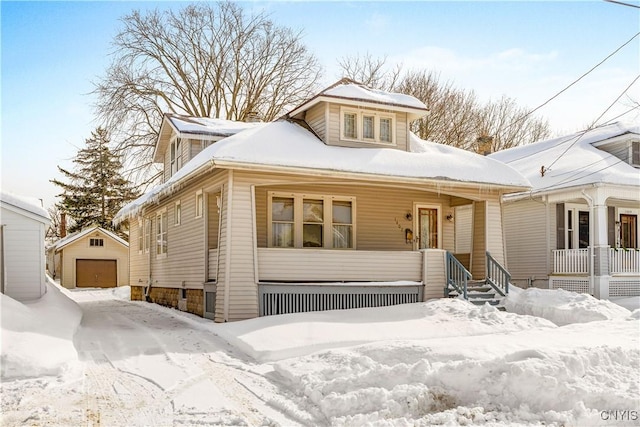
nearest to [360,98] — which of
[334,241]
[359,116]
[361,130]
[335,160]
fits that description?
[359,116]

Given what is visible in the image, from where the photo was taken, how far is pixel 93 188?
4634 cm

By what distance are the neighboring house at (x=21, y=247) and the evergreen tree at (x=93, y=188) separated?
3217 centimetres

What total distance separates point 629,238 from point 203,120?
1531 cm

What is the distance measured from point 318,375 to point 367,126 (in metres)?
10.2

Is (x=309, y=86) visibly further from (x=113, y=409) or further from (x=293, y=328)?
(x=113, y=409)

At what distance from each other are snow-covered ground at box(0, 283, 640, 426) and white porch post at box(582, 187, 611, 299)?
6.74 meters

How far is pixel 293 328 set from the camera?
11453mm

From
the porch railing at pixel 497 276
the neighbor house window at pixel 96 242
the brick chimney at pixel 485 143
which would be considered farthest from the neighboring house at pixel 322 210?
the neighbor house window at pixel 96 242

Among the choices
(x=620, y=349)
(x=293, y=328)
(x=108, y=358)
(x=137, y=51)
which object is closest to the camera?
(x=620, y=349)

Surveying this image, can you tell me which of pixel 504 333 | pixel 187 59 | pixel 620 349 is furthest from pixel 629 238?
pixel 187 59

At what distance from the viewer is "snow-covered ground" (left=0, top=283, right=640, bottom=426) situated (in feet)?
21.9

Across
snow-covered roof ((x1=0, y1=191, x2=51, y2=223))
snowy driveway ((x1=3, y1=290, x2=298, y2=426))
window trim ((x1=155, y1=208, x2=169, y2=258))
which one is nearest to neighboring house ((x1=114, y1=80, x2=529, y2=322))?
window trim ((x1=155, y1=208, x2=169, y2=258))

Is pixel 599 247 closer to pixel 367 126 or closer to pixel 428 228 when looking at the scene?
pixel 428 228

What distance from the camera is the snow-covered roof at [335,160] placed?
1368 cm
